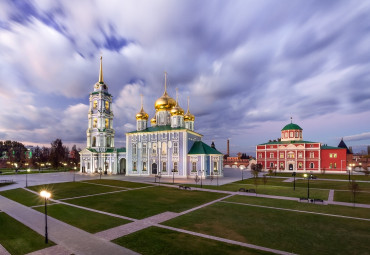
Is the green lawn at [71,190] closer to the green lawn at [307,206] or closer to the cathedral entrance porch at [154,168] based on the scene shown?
→ the green lawn at [307,206]

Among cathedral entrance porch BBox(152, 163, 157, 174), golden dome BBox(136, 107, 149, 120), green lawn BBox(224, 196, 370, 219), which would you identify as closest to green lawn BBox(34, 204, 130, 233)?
green lawn BBox(224, 196, 370, 219)

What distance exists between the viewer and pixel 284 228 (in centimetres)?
1339

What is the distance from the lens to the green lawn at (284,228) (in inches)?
429

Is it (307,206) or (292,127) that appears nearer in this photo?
(307,206)

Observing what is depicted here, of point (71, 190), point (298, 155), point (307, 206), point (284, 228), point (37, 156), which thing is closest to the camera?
point (284, 228)

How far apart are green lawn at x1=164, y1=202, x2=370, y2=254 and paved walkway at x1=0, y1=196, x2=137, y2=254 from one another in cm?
478

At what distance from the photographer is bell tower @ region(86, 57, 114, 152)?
57.1 meters

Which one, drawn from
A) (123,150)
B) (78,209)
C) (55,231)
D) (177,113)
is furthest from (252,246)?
(123,150)

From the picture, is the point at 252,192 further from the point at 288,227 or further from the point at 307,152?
the point at 307,152

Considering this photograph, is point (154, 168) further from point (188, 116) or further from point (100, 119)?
point (100, 119)

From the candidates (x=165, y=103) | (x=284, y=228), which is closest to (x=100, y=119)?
(x=165, y=103)

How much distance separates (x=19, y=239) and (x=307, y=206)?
74.7 feet

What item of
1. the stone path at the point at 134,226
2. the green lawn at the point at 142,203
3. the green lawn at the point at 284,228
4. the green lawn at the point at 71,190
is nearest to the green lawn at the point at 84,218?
the stone path at the point at 134,226

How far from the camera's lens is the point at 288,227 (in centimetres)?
1360
